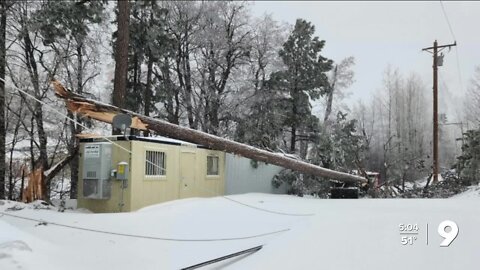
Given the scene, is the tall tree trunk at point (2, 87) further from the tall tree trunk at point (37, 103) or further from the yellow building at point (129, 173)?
the yellow building at point (129, 173)

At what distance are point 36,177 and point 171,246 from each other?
826 cm

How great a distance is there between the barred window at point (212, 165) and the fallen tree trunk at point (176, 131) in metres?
0.38

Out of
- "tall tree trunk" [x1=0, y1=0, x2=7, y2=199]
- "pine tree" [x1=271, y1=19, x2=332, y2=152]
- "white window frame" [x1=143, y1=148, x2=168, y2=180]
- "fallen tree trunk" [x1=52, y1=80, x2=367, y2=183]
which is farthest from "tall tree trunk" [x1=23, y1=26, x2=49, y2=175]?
"pine tree" [x1=271, y1=19, x2=332, y2=152]

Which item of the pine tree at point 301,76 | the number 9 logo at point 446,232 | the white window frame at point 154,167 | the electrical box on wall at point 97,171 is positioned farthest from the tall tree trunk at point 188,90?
the number 9 logo at point 446,232

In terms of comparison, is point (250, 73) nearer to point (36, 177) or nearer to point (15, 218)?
point (36, 177)

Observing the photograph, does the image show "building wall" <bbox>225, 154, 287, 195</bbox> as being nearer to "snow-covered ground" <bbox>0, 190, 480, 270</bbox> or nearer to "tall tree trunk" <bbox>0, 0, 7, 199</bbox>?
"snow-covered ground" <bbox>0, 190, 480, 270</bbox>

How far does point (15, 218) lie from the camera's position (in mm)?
9594

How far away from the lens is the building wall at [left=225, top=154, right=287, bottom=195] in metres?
15.4

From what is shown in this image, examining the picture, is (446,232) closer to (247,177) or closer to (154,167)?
(154,167)

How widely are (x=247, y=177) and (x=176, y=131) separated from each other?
13.2 feet

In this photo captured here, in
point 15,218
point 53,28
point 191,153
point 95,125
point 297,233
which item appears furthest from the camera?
point 95,125

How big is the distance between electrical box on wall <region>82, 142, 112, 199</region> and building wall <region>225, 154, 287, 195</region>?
488 cm

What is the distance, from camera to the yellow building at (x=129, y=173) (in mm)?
10977

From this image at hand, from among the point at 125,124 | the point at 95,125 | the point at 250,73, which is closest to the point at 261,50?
the point at 250,73
